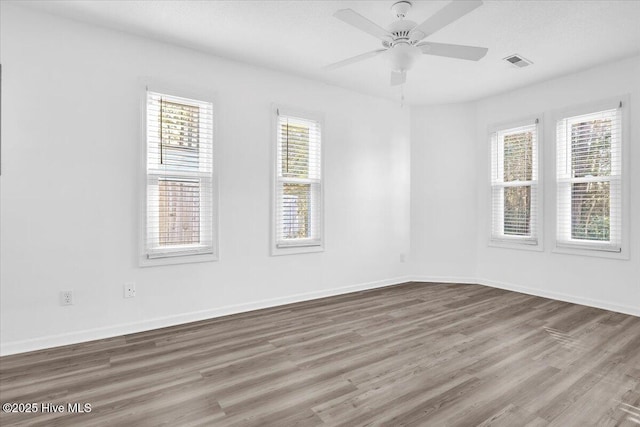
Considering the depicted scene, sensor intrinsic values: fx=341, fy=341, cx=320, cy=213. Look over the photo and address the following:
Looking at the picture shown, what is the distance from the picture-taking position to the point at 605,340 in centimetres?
302

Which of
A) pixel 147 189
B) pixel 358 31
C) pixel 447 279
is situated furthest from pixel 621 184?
pixel 147 189

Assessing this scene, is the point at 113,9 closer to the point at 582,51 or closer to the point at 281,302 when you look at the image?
the point at 281,302

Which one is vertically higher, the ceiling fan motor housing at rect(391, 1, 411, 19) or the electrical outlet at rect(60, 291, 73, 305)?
the ceiling fan motor housing at rect(391, 1, 411, 19)

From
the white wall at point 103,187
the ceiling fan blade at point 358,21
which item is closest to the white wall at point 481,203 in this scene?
the white wall at point 103,187

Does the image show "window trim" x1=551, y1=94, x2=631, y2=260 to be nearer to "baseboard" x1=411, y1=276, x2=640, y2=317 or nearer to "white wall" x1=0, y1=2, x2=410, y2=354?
"baseboard" x1=411, y1=276, x2=640, y2=317

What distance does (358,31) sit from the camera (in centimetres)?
316

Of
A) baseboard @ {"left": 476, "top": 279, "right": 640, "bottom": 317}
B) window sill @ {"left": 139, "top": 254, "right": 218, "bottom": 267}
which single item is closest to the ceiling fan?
window sill @ {"left": 139, "top": 254, "right": 218, "bottom": 267}

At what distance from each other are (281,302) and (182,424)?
229 cm

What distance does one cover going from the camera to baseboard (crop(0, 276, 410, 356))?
2.77 metres

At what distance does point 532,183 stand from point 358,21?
361cm

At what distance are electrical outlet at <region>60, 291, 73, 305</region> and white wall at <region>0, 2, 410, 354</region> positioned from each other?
51 mm

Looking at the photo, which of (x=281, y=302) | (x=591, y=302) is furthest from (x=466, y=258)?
(x=281, y=302)

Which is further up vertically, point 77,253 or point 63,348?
point 77,253

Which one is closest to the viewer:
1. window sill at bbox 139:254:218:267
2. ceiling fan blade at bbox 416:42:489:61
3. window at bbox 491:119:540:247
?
ceiling fan blade at bbox 416:42:489:61
